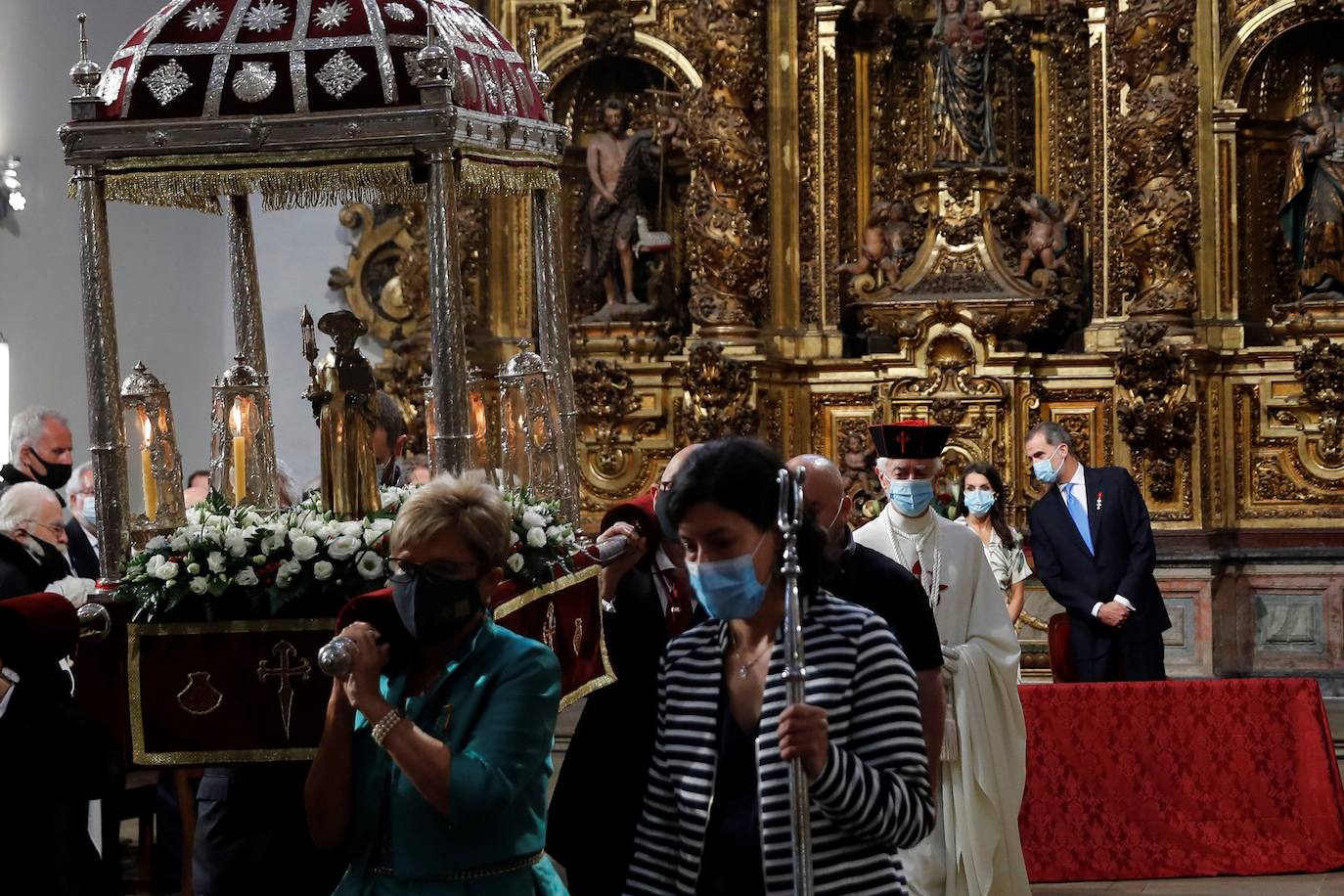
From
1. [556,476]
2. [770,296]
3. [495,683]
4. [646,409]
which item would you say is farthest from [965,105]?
[495,683]

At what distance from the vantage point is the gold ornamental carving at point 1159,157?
40.5 feet

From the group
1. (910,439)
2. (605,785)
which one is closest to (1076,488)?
(910,439)

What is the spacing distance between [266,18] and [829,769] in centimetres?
413

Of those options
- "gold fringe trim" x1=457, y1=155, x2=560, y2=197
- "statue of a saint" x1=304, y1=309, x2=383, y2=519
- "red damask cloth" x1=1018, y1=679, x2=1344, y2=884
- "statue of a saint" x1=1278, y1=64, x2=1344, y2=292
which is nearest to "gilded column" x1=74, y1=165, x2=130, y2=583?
"statue of a saint" x1=304, y1=309, x2=383, y2=519

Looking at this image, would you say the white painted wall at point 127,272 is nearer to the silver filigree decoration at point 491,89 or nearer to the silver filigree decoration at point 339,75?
the silver filigree decoration at point 491,89

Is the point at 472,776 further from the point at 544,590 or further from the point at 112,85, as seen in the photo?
the point at 112,85

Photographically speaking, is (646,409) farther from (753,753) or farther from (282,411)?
(753,753)

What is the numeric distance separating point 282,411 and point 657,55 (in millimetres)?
3474

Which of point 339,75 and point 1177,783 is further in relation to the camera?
point 1177,783

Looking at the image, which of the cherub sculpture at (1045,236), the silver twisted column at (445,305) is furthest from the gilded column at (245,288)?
the cherub sculpture at (1045,236)

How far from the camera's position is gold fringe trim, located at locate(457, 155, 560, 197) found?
688 cm

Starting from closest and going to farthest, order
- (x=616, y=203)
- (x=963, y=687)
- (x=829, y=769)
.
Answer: (x=829, y=769) → (x=963, y=687) → (x=616, y=203)

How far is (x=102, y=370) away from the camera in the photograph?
253 inches

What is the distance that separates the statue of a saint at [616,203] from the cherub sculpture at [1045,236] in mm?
2430
